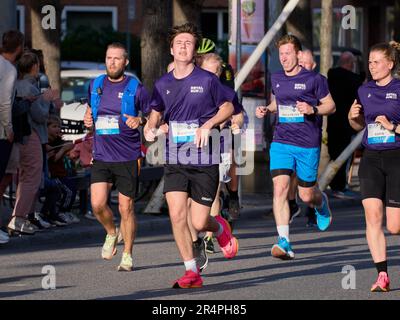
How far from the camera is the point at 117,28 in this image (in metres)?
49.6

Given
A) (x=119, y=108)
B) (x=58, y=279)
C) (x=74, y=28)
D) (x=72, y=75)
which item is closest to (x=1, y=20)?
(x=119, y=108)

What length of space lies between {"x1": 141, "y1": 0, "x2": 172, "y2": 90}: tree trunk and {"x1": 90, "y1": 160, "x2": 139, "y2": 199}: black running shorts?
704cm

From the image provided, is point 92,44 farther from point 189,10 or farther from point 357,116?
point 357,116

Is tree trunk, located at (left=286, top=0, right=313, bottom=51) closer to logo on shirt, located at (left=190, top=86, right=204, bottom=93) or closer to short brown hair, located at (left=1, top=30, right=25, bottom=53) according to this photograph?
short brown hair, located at (left=1, top=30, right=25, bottom=53)

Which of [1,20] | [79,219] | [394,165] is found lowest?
[79,219]

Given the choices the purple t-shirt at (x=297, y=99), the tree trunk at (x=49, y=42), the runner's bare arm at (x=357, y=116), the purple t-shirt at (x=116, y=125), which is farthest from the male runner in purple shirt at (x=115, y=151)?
the tree trunk at (x=49, y=42)

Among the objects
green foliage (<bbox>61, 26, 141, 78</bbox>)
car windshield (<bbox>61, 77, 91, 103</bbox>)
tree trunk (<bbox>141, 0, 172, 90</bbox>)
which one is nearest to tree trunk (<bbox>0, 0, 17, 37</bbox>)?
tree trunk (<bbox>141, 0, 172, 90</bbox>)

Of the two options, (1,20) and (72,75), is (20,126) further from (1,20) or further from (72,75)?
(72,75)

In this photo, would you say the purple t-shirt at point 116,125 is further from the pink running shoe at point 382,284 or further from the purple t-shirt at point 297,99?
the pink running shoe at point 382,284

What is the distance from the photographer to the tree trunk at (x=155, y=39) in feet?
66.5

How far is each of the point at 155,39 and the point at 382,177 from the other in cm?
910

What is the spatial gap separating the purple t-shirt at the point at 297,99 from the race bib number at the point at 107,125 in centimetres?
188

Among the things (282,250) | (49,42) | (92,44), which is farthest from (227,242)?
(92,44)

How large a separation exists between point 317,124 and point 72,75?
16.1 m
